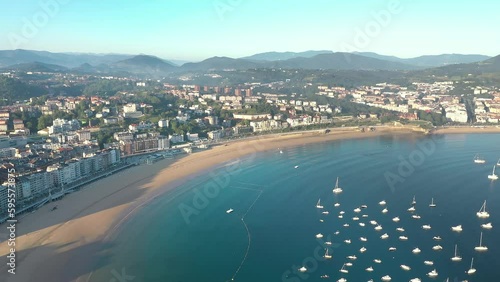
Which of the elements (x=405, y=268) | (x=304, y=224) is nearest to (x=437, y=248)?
(x=405, y=268)

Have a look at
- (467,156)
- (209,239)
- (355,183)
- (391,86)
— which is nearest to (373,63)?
(391,86)

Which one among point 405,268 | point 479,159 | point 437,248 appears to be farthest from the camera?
point 479,159

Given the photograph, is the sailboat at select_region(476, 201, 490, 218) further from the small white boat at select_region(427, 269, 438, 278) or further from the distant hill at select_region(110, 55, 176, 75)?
the distant hill at select_region(110, 55, 176, 75)

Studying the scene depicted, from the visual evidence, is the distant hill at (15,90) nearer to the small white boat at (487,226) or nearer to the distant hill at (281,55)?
the small white boat at (487,226)

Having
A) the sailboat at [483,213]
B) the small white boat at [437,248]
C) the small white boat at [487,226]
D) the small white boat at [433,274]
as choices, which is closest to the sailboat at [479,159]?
the sailboat at [483,213]

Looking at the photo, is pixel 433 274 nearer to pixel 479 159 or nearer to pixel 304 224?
pixel 304 224
